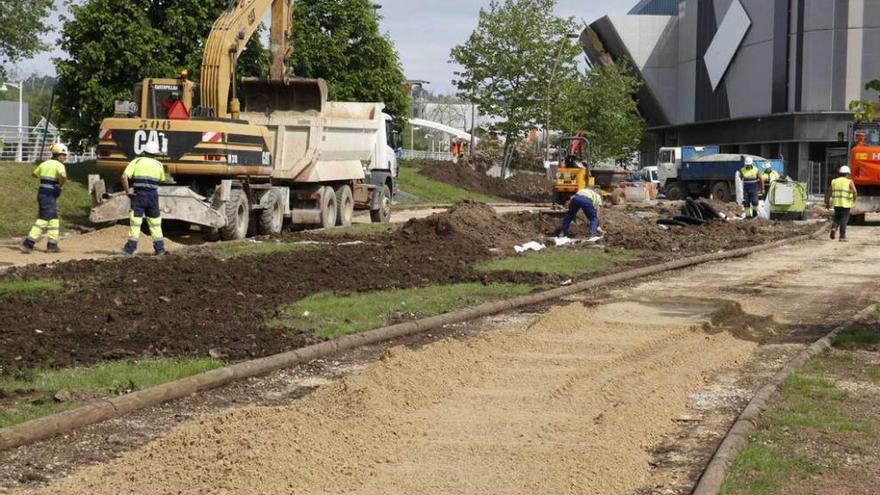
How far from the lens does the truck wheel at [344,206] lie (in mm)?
28875

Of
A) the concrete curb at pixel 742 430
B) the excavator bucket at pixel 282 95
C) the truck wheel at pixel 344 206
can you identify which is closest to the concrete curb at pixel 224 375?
the concrete curb at pixel 742 430

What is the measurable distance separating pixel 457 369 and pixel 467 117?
345 ft

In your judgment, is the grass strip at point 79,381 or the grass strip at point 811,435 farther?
the grass strip at point 79,381

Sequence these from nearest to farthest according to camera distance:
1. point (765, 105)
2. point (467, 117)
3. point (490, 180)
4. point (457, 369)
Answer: point (457, 369), point (490, 180), point (765, 105), point (467, 117)

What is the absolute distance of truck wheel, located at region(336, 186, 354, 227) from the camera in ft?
94.7

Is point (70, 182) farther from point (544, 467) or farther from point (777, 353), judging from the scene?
point (544, 467)

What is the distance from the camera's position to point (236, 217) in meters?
23.8

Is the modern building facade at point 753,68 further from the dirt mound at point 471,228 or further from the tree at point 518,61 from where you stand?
the dirt mound at point 471,228

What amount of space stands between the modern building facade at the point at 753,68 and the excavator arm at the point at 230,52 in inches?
1746

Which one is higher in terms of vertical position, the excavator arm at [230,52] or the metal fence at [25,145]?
the excavator arm at [230,52]

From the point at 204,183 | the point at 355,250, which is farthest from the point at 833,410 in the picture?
the point at 204,183

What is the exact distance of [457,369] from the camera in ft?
35.1

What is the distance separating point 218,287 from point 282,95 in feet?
42.2

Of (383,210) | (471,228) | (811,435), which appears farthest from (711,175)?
(811,435)
